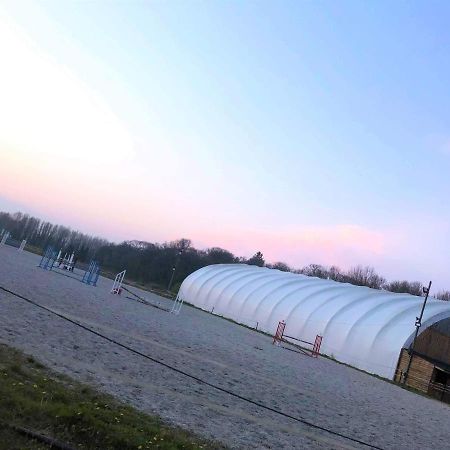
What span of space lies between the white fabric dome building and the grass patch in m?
26.1

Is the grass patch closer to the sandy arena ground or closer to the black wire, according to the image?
the sandy arena ground

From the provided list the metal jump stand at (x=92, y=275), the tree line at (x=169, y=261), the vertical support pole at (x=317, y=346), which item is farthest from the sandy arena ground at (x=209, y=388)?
the tree line at (x=169, y=261)

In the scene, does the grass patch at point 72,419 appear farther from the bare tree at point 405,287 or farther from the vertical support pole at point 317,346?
the bare tree at point 405,287

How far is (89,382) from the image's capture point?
7793mm

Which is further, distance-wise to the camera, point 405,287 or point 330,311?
point 405,287

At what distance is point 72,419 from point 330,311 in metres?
33.5

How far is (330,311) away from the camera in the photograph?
37.4 metres

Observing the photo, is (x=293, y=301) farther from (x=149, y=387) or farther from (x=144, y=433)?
(x=144, y=433)

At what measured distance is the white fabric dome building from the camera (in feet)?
102

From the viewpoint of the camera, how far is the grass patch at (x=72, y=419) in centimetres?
511

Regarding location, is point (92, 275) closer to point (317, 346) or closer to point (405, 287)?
point (317, 346)

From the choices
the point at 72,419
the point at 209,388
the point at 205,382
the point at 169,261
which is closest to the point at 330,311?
the point at 205,382

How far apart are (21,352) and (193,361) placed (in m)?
6.04

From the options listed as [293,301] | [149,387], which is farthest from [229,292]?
[149,387]
